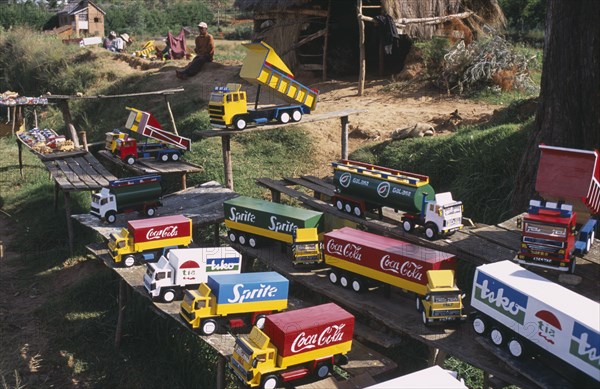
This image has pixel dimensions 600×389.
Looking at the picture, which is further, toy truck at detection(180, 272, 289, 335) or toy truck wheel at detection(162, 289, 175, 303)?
toy truck wheel at detection(162, 289, 175, 303)

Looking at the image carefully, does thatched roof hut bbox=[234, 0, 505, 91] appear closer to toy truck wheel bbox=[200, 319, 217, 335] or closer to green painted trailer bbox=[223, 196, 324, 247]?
green painted trailer bbox=[223, 196, 324, 247]

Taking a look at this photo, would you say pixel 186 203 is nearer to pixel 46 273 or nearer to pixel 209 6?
Result: pixel 46 273

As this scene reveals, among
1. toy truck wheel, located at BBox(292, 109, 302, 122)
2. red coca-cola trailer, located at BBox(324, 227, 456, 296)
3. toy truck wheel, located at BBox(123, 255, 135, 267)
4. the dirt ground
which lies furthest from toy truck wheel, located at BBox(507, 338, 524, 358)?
toy truck wheel, located at BBox(292, 109, 302, 122)

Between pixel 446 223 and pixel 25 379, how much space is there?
6.46 meters

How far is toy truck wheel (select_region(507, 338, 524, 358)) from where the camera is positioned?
5566 mm

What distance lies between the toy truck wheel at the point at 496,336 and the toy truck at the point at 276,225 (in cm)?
289

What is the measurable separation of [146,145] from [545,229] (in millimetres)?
9717

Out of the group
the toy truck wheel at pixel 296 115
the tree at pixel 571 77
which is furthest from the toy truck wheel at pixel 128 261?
the tree at pixel 571 77

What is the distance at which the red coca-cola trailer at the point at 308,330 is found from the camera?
598cm

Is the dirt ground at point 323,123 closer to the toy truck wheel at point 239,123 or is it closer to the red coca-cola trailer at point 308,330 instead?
the toy truck wheel at point 239,123

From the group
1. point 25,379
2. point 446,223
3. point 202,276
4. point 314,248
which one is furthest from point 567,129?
point 25,379

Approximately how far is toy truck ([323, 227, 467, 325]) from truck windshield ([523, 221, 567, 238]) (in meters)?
0.93

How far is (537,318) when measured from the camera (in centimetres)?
541

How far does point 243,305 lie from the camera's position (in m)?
7.09
